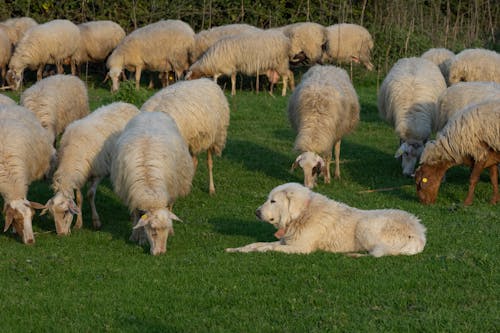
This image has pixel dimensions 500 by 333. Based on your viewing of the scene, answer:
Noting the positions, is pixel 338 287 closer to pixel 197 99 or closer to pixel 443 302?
pixel 443 302

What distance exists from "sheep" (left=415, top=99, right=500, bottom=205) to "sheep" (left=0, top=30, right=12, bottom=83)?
14.4 meters

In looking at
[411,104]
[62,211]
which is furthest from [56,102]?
[411,104]

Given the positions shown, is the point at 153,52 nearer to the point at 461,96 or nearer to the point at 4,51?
the point at 4,51

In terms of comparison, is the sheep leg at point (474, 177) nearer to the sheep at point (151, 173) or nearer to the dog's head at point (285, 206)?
the sheep at point (151, 173)

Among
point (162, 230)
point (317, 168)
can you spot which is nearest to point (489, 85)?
point (317, 168)

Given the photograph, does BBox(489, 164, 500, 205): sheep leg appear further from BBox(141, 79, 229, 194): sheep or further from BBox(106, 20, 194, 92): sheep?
BBox(106, 20, 194, 92): sheep

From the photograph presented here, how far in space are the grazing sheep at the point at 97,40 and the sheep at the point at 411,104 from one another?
38.0ft

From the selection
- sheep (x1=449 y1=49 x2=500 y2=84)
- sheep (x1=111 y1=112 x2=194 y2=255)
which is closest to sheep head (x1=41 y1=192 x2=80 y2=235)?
sheep (x1=111 y1=112 x2=194 y2=255)

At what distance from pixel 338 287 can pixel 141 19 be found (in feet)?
68.3

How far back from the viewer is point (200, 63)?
23109mm

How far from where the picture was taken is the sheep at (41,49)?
2353 centimetres

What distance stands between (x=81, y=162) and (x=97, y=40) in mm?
14460

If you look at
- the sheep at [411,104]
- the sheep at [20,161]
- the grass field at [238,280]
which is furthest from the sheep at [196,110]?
the sheep at [411,104]

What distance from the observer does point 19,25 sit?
1025 inches
